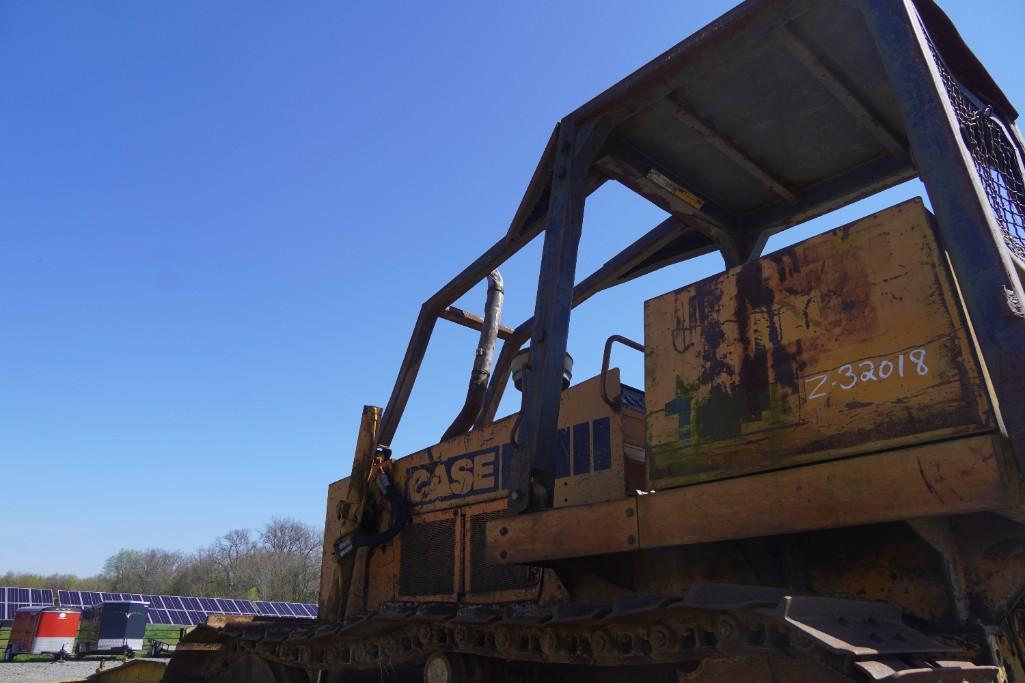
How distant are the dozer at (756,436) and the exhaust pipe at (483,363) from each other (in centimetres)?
81

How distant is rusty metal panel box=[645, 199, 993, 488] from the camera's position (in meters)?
2.78

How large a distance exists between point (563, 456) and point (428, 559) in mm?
1480

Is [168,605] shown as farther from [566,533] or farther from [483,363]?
[566,533]

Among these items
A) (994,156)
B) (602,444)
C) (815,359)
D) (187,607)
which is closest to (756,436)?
(815,359)

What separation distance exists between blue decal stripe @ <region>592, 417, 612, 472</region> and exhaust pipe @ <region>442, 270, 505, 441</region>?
169 centimetres

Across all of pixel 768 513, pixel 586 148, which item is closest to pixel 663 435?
pixel 768 513

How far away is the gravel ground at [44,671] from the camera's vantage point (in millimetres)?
15758

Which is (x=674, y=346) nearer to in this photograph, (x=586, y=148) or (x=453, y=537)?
(x=586, y=148)

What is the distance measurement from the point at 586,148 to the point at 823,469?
267 centimetres

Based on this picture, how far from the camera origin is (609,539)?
3438mm

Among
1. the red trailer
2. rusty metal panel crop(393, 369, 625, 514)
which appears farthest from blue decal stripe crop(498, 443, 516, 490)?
the red trailer

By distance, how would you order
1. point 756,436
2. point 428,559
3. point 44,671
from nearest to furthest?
point 756,436, point 428,559, point 44,671

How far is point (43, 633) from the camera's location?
23.3 metres

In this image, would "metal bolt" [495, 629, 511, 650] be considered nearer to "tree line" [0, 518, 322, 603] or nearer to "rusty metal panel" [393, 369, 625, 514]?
"rusty metal panel" [393, 369, 625, 514]
